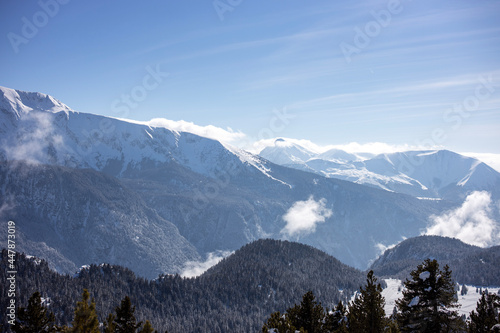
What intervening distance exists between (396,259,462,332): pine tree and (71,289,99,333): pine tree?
29.5 m

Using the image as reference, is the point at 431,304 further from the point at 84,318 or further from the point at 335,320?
the point at 84,318

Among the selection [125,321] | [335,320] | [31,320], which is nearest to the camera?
[125,321]

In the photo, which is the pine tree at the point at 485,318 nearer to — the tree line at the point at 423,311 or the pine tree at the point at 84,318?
the tree line at the point at 423,311

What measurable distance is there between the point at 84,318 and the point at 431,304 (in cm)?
3198

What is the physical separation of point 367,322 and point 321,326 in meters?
8.08

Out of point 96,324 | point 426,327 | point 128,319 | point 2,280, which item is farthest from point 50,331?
point 2,280

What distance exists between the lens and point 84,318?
1240 inches

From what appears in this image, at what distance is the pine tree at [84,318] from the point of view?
31.1 meters

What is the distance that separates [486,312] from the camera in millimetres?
40250

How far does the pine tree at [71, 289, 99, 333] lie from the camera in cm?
3111

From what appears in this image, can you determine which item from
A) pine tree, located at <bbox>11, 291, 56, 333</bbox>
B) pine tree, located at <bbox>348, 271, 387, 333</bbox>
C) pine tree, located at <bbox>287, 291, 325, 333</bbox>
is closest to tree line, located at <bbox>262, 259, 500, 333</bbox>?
pine tree, located at <bbox>348, 271, 387, 333</bbox>

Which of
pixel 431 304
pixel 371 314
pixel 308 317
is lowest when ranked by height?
pixel 308 317

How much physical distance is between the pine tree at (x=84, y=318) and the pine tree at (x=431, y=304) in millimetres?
29492

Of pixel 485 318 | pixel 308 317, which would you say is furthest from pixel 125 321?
pixel 485 318
